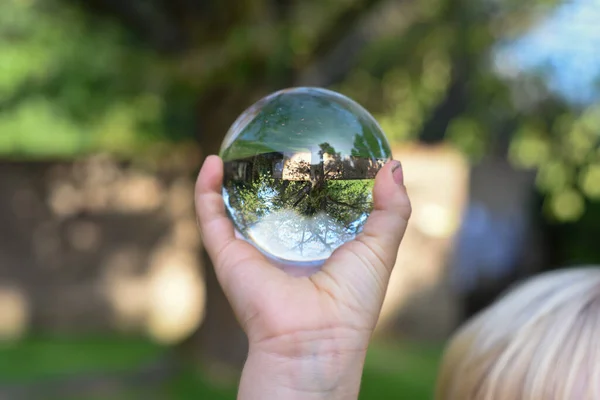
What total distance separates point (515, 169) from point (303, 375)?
8.29 metres

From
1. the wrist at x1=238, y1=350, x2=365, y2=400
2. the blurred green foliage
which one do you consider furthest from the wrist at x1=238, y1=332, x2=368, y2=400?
the blurred green foliage

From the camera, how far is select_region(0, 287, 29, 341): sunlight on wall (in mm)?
8359

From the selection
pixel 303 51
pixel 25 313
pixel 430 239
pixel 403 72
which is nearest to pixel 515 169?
pixel 430 239

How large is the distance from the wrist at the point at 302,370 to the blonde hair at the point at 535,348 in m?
0.46

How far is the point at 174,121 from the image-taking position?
1048 centimetres

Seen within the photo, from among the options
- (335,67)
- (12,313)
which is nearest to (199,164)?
(335,67)

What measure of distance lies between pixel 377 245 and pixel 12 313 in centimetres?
802

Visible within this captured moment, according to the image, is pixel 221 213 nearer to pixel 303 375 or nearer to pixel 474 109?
pixel 303 375

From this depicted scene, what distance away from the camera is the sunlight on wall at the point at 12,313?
329 inches

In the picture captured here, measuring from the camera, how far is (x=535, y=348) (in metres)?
1.69

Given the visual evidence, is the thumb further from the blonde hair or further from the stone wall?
the stone wall

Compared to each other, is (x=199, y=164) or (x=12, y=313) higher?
(x=199, y=164)

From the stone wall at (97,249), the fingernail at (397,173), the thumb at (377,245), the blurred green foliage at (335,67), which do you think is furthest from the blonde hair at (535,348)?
the stone wall at (97,249)

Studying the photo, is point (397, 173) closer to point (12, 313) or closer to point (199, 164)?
point (199, 164)
